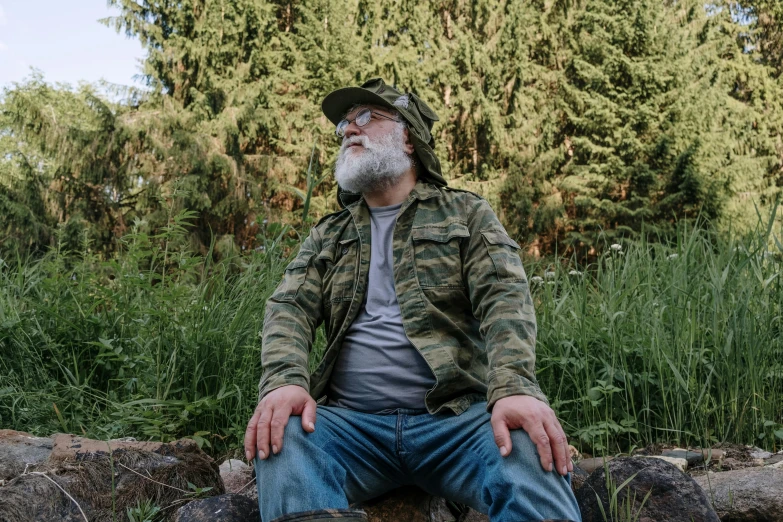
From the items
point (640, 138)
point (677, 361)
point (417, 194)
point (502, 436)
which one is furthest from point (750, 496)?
point (640, 138)

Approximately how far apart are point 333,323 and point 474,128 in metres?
13.4

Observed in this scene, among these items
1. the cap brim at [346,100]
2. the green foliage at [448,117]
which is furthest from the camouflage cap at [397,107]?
the green foliage at [448,117]

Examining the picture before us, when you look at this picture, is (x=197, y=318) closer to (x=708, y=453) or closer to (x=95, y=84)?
(x=708, y=453)

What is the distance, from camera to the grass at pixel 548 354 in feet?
10.3

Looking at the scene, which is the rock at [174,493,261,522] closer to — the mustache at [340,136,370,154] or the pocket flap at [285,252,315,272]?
the pocket flap at [285,252,315,272]

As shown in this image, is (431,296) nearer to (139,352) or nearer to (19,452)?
(19,452)

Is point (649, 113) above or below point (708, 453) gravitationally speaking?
above

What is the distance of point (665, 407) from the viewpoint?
3.11m

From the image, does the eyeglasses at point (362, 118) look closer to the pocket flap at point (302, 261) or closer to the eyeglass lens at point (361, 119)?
the eyeglass lens at point (361, 119)

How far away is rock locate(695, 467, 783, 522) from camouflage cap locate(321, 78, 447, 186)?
54.0 inches

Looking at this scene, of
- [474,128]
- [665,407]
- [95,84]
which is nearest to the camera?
[665,407]

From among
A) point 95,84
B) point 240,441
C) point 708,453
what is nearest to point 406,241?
point 240,441

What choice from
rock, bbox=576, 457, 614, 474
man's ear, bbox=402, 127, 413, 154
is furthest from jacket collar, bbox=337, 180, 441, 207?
rock, bbox=576, 457, 614, 474

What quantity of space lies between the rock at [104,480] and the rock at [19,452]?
4.3 inches
